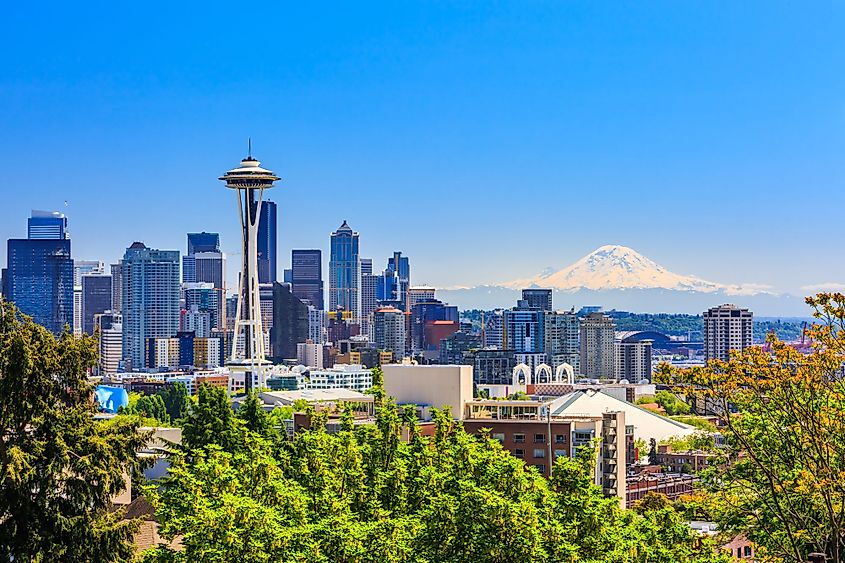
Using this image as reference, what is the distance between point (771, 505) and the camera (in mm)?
21531

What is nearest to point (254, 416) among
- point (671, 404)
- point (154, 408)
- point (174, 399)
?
point (154, 408)

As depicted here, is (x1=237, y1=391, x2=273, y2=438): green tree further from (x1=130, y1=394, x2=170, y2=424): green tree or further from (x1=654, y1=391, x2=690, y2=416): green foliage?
(x1=654, y1=391, x2=690, y2=416): green foliage

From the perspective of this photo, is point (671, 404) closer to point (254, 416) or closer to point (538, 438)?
point (254, 416)

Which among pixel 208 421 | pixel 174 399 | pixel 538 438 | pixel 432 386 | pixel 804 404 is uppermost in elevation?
pixel 804 404

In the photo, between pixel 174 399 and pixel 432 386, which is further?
pixel 174 399

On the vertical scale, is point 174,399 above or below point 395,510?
below

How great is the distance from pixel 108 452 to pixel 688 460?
247 feet

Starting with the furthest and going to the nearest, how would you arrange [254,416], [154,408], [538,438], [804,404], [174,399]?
[174,399], [154,408], [254,416], [538,438], [804,404]

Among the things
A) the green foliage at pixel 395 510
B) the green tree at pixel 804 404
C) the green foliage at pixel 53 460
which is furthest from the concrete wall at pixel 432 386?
the green tree at pixel 804 404

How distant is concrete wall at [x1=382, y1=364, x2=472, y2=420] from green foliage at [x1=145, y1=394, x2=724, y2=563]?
20434 millimetres

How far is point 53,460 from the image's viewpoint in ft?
72.0

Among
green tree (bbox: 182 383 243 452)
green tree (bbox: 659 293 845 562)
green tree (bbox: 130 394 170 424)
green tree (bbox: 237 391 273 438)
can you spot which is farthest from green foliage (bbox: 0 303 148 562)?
green tree (bbox: 130 394 170 424)

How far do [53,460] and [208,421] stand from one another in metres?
25.6

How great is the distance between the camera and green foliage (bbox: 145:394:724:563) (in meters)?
20.3
